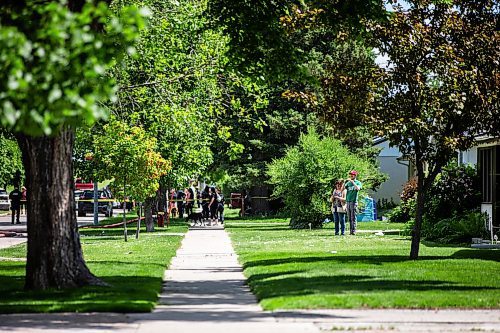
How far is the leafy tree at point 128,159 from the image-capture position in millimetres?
31344

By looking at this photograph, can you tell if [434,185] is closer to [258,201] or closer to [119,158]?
[119,158]

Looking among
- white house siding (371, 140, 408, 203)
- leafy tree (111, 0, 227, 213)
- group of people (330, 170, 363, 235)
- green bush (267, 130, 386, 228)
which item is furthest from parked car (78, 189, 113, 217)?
leafy tree (111, 0, 227, 213)

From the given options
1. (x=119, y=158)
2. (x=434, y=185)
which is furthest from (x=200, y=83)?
(x=434, y=185)

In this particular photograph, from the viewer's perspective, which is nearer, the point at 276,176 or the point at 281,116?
the point at 276,176

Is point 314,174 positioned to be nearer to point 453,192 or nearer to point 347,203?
point 347,203

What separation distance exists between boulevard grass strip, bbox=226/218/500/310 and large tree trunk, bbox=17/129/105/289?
118 inches

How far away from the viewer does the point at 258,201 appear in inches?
2586

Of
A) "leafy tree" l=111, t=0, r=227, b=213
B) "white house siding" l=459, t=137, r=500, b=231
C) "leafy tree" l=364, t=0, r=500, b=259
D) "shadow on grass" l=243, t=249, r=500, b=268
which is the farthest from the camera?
"leafy tree" l=111, t=0, r=227, b=213

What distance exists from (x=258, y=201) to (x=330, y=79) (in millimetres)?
43207

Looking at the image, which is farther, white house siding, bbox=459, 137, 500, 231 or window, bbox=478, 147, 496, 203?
window, bbox=478, 147, 496, 203

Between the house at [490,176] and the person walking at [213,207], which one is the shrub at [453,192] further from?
the person walking at [213,207]

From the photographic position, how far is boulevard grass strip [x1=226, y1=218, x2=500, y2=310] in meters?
15.2

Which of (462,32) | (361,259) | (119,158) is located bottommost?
(361,259)

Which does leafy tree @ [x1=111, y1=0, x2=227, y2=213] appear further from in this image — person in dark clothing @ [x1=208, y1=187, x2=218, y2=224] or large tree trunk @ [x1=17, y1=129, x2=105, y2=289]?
person in dark clothing @ [x1=208, y1=187, x2=218, y2=224]
